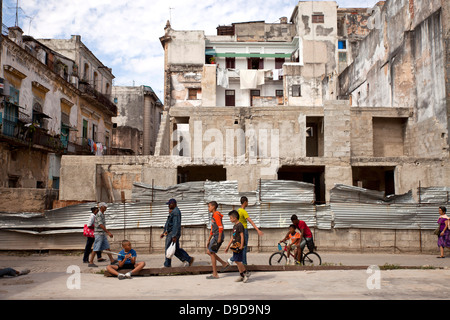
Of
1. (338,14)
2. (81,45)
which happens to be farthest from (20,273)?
(338,14)

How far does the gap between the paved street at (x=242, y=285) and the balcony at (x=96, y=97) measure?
23.5 m

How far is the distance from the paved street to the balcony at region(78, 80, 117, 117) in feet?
77.0

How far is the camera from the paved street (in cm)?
645

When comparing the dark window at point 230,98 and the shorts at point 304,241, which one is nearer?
the shorts at point 304,241

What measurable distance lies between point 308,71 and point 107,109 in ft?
57.6

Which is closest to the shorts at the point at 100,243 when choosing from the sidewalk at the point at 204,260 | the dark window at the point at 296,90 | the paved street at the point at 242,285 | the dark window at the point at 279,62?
the sidewalk at the point at 204,260

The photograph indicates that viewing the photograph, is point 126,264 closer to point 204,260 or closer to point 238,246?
point 238,246

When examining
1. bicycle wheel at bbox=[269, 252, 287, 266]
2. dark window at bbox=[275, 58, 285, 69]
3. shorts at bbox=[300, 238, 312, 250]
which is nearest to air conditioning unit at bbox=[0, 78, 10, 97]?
bicycle wheel at bbox=[269, 252, 287, 266]

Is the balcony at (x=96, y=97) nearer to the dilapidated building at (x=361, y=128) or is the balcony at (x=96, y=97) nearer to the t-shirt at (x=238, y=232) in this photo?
the dilapidated building at (x=361, y=128)

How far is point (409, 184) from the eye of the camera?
1702 centimetres

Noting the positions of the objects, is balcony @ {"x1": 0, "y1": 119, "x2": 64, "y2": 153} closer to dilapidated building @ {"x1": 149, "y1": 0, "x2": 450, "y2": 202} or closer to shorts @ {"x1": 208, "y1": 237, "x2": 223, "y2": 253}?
dilapidated building @ {"x1": 149, "y1": 0, "x2": 450, "y2": 202}

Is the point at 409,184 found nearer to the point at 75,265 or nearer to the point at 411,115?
the point at 411,115

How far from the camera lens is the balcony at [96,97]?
102ft

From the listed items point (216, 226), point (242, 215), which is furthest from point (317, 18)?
point (216, 226)
